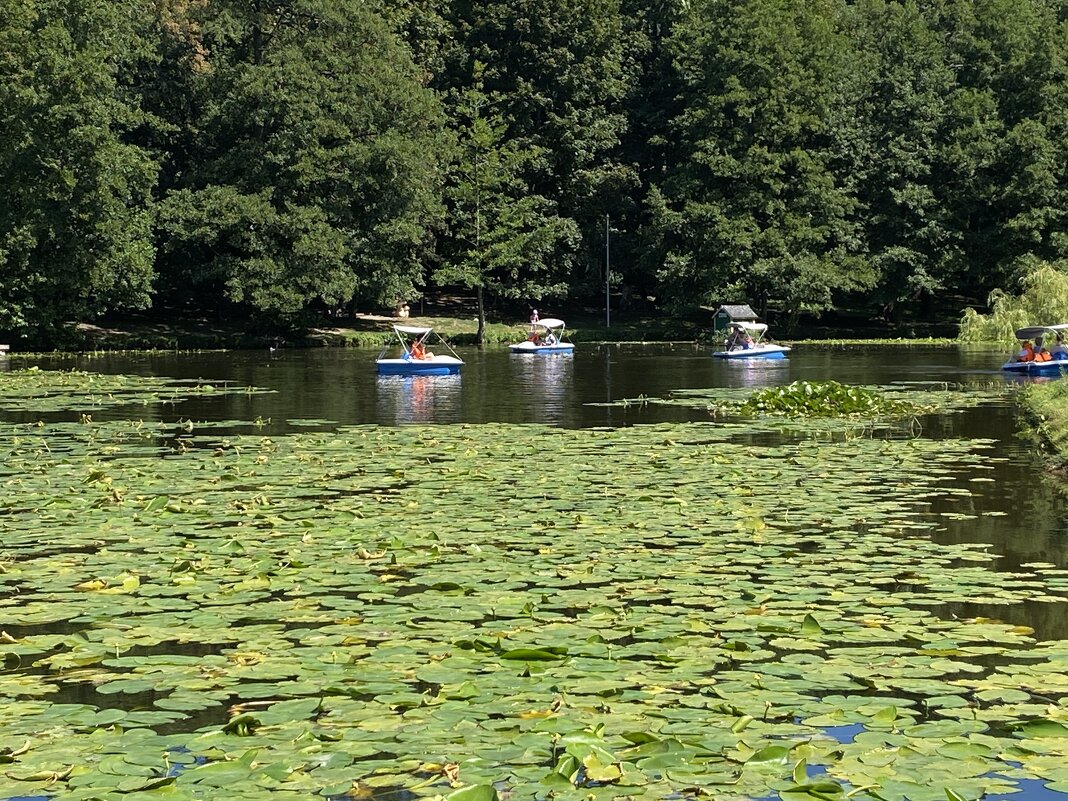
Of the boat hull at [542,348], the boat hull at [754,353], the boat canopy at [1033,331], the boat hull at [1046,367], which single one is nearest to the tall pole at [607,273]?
the boat hull at [542,348]

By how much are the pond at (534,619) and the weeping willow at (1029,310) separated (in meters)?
28.3

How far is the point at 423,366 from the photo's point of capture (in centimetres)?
4750

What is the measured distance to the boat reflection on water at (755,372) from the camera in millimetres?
42531

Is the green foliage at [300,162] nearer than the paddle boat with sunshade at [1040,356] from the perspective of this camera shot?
No

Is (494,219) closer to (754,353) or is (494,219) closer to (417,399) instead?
(754,353)

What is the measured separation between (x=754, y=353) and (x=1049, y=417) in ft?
112

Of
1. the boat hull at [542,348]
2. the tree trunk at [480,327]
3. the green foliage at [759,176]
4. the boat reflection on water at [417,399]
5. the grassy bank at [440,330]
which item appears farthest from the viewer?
the green foliage at [759,176]

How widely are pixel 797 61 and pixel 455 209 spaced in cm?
2282

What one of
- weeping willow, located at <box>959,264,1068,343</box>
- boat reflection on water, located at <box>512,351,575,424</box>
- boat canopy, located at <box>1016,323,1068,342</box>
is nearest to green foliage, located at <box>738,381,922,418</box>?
boat reflection on water, located at <box>512,351,575,424</box>

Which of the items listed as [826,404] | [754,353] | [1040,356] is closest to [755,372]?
[754,353]

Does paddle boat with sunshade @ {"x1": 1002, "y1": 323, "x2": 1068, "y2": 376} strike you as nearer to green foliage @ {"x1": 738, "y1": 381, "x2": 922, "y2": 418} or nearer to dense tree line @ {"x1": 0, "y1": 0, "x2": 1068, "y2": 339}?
green foliage @ {"x1": 738, "y1": 381, "x2": 922, "y2": 418}

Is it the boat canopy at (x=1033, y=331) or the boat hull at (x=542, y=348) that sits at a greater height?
the boat canopy at (x=1033, y=331)

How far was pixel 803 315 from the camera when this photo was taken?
91375 millimetres

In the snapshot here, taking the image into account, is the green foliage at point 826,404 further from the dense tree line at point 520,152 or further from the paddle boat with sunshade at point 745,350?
the dense tree line at point 520,152
